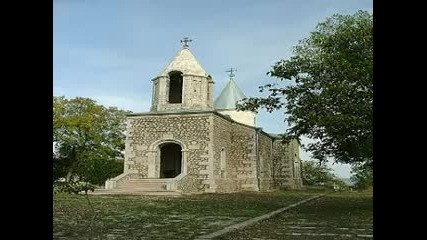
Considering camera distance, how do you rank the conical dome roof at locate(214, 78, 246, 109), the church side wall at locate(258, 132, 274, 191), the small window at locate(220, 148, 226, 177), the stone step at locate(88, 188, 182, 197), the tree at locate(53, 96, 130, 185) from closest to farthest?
the stone step at locate(88, 188, 182, 197), the small window at locate(220, 148, 226, 177), the church side wall at locate(258, 132, 274, 191), the tree at locate(53, 96, 130, 185), the conical dome roof at locate(214, 78, 246, 109)

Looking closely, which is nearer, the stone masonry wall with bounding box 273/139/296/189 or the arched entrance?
the arched entrance

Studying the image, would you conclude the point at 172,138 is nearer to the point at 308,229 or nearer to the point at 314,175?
the point at 308,229

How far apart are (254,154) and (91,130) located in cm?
1029

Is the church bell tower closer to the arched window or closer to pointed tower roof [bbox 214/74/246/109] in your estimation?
the arched window

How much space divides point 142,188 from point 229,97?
43.3 feet

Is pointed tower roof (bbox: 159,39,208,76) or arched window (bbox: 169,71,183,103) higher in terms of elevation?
pointed tower roof (bbox: 159,39,208,76)

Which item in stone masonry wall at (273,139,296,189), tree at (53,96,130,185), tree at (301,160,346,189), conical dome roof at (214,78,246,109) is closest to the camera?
tree at (53,96,130,185)

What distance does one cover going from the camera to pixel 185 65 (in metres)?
20.0

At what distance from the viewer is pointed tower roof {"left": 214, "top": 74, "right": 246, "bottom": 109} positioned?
28191mm

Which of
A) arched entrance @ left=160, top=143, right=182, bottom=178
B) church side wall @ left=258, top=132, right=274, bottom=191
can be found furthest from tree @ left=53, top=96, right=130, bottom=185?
church side wall @ left=258, top=132, right=274, bottom=191
